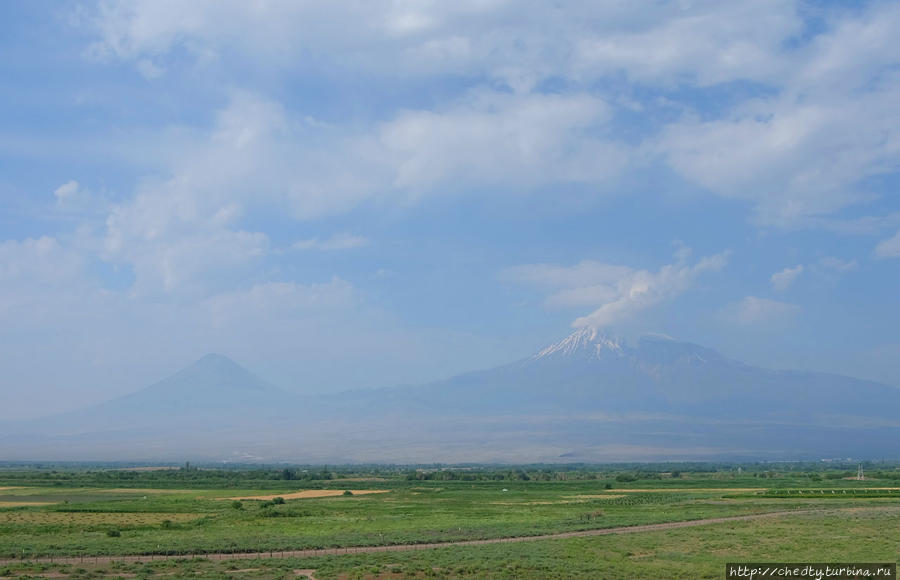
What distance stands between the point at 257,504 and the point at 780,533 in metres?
48.5

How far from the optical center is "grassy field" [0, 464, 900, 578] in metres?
35.5

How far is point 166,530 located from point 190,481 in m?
77.2

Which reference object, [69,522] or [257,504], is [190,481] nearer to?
[257,504]

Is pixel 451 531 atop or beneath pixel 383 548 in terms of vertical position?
beneath

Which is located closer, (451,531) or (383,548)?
(383,548)

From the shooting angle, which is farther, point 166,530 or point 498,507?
point 498,507

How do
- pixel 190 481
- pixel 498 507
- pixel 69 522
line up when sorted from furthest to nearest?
pixel 190 481 < pixel 498 507 < pixel 69 522

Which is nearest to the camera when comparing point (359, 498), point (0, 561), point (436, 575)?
point (436, 575)

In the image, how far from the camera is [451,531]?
50.3m

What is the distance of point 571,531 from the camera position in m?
51.0

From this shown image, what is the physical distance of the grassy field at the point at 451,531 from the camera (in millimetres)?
35500

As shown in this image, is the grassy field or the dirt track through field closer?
the grassy field

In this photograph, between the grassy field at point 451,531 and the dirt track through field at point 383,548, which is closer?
the grassy field at point 451,531

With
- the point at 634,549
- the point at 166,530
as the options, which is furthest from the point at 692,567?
the point at 166,530
